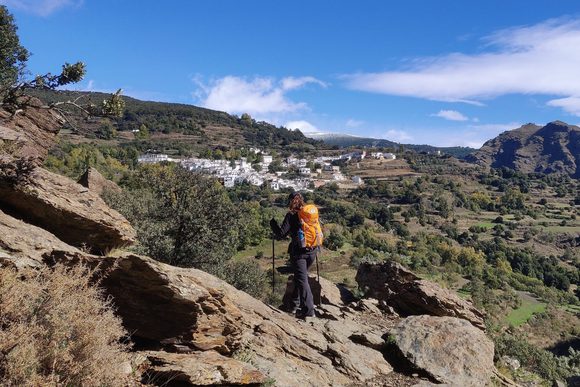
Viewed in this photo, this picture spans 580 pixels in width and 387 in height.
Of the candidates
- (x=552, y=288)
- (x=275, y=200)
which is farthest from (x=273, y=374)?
(x=275, y=200)

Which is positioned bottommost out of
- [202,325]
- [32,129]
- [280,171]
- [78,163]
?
[202,325]

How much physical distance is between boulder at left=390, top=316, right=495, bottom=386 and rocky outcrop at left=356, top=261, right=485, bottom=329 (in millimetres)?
2403

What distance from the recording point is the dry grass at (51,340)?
155 inches

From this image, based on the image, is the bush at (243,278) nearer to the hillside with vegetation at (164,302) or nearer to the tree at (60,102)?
the hillside with vegetation at (164,302)

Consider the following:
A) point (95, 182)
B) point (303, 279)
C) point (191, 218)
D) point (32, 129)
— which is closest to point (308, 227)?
point (303, 279)

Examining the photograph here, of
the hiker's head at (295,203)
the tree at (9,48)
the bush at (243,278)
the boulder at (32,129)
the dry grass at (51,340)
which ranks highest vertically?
the tree at (9,48)

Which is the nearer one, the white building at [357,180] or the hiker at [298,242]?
the hiker at [298,242]

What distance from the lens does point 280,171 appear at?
566 ft

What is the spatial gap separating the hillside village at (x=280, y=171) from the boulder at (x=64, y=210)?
10875cm

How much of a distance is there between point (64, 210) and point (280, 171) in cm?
16435

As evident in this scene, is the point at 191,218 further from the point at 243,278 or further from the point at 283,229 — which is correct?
the point at 283,229

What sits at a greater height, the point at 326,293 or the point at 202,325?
the point at 202,325

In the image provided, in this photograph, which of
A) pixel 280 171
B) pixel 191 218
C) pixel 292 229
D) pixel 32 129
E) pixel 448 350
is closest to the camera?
pixel 448 350

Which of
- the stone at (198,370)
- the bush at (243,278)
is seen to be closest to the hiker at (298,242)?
the stone at (198,370)
